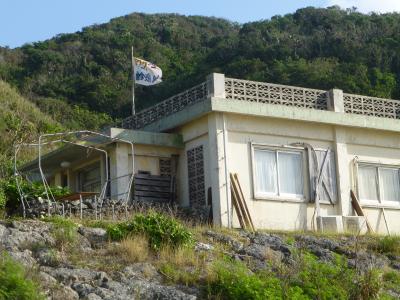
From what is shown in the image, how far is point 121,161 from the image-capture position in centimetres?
2444

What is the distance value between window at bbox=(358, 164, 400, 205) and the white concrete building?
0.03 metres

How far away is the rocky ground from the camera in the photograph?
1597 centimetres

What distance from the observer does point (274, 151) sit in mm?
24516

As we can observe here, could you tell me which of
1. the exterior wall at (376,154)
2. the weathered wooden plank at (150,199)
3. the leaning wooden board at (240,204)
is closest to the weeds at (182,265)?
the leaning wooden board at (240,204)

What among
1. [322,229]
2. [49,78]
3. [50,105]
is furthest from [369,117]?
[49,78]

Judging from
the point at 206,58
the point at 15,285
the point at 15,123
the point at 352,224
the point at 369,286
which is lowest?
the point at 369,286

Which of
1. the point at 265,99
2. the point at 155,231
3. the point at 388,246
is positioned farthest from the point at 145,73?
the point at 155,231

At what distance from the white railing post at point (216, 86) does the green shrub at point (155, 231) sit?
5650 mm

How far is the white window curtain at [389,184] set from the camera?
26094mm

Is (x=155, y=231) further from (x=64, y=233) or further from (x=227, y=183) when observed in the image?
(x=227, y=183)

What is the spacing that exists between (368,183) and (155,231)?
9.18m

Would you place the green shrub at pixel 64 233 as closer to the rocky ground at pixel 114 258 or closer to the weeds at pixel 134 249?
the rocky ground at pixel 114 258

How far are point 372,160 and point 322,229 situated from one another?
3042 mm

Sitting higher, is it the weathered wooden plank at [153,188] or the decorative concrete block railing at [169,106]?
the decorative concrete block railing at [169,106]
